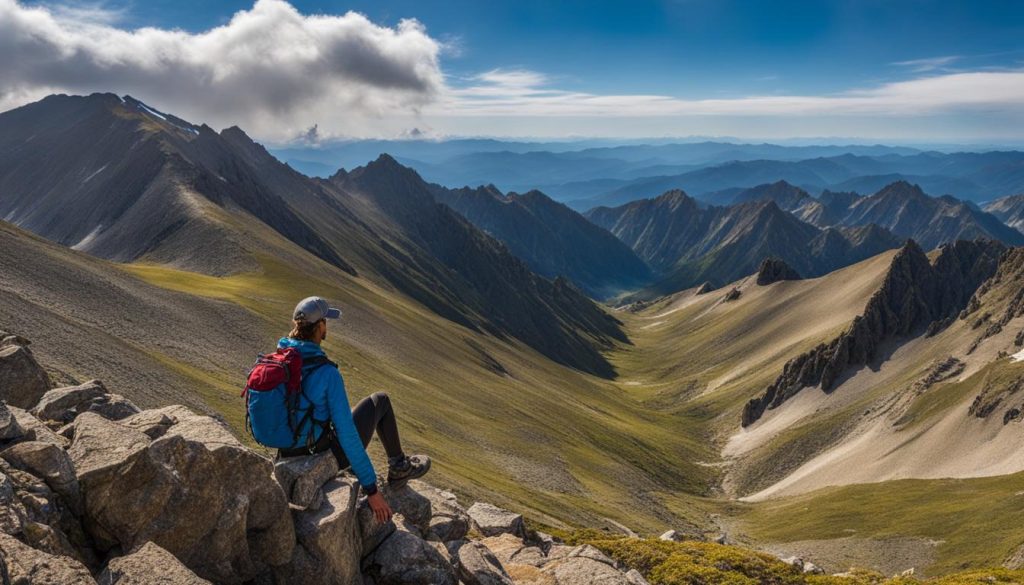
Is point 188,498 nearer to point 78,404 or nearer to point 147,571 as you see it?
point 147,571

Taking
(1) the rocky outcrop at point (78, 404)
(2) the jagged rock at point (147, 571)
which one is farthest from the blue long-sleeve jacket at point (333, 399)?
(1) the rocky outcrop at point (78, 404)

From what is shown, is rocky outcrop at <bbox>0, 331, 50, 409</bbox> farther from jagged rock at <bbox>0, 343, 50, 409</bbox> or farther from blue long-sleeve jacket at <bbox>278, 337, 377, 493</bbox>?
blue long-sleeve jacket at <bbox>278, 337, 377, 493</bbox>

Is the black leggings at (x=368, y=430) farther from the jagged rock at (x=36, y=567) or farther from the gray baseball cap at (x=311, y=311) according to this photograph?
the jagged rock at (x=36, y=567)

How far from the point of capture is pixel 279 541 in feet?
47.6

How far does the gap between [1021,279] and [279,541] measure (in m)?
214

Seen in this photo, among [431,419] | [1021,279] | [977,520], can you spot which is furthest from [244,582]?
[1021,279]

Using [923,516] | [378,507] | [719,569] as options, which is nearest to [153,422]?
[378,507]

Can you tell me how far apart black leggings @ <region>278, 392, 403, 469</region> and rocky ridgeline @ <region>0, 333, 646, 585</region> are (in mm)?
333

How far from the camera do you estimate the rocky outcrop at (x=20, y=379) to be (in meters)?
20.1

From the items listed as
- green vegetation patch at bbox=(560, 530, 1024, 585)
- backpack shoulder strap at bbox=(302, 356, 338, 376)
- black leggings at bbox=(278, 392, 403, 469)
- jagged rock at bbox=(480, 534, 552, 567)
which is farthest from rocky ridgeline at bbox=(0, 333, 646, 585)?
green vegetation patch at bbox=(560, 530, 1024, 585)

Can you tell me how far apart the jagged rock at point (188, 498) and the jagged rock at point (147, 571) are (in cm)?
106

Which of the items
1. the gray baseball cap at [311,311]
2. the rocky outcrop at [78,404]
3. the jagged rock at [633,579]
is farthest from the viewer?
the jagged rock at [633,579]

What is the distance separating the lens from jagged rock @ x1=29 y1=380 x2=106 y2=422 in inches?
723

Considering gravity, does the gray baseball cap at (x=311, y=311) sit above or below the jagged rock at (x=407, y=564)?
above
